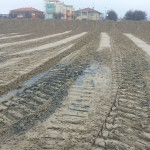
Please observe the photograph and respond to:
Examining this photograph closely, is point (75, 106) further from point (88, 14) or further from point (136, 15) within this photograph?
point (88, 14)

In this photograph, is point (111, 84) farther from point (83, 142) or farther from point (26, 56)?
point (26, 56)

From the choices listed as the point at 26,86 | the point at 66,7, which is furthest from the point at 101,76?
the point at 66,7

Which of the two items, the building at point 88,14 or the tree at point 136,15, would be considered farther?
the building at point 88,14

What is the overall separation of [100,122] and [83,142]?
2.21ft

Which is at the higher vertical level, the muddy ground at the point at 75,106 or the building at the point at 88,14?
the building at the point at 88,14

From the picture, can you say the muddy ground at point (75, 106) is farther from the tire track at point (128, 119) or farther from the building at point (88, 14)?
the building at point (88, 14)

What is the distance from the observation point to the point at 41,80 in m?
6.04

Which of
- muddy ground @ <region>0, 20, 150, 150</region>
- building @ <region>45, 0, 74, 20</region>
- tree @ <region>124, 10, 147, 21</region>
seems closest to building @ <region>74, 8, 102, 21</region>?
building @ <region>45, 0, 74, 20</region>

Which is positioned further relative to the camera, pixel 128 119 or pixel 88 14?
pixel 88 14

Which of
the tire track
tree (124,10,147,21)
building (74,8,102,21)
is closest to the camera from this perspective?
the tire track

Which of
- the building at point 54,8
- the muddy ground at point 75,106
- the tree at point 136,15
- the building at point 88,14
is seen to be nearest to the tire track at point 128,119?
the muddy ground at point 75,106

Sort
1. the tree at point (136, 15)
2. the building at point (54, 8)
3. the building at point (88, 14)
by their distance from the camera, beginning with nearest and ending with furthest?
the tree at point (136, 15)
the building at point (54, 8)
the building at point (88, 14)

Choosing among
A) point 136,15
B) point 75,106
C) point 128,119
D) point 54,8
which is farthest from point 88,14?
point 128,119

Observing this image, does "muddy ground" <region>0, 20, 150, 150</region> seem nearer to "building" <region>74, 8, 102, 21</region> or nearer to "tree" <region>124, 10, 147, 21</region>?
"tree" <region>124, 10, 147, 21</region>
